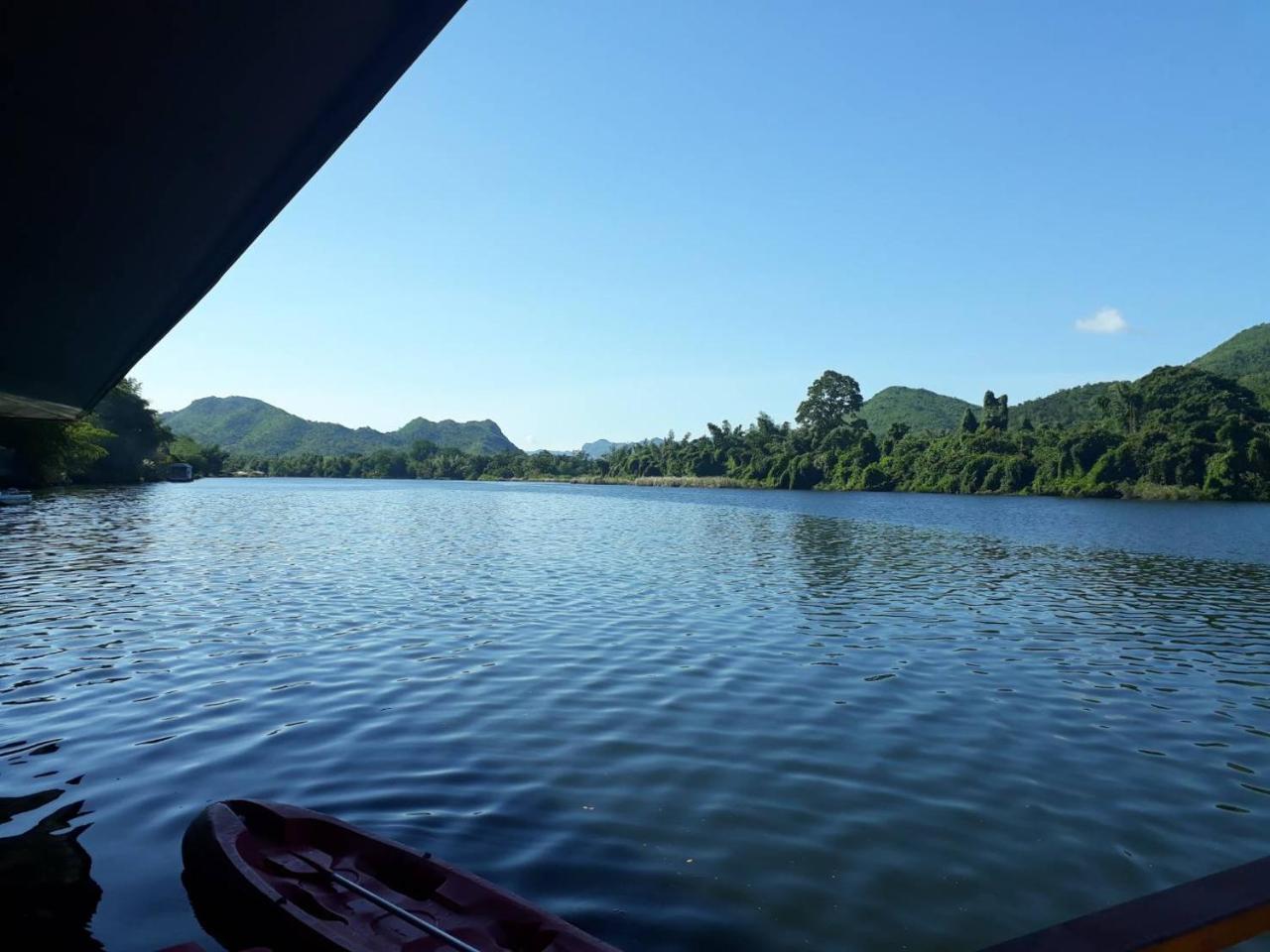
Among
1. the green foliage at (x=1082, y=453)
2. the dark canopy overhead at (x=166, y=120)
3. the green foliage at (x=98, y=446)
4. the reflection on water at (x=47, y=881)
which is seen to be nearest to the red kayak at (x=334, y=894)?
the reflection on water at (x=47, y=881)

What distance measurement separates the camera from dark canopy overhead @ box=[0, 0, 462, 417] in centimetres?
369

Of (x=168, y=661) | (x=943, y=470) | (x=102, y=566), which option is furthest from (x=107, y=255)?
(x=943, y=470)

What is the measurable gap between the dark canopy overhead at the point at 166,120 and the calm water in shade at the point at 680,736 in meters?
5.56

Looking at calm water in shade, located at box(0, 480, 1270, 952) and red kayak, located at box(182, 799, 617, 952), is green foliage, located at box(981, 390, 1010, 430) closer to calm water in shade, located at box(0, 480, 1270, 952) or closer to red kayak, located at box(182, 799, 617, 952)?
calm water in shade, located at box(0, 480, 1270, 952)

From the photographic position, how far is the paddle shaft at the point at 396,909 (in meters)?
4.88

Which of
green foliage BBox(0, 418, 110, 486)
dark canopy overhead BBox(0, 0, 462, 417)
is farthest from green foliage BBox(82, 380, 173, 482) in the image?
dark canopy overhead BBox(0, 0, 462, 417)

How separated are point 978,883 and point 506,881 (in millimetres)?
4569

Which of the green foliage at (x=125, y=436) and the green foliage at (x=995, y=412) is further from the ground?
the green foliage at (x=995, y=412)

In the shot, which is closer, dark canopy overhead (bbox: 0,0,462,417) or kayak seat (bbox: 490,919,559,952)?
dark canopy overhead (bbox: 0,0,462,417)

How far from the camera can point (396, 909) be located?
5.27m

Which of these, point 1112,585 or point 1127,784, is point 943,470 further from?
point 1127,784

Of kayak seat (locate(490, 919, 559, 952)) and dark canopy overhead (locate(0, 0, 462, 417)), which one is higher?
dark canopy overhead (locate(0, 0, 462, 417))

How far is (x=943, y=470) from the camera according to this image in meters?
139

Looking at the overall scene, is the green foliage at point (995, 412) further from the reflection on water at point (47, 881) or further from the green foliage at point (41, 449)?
the reflection on water at point (47, 881)
